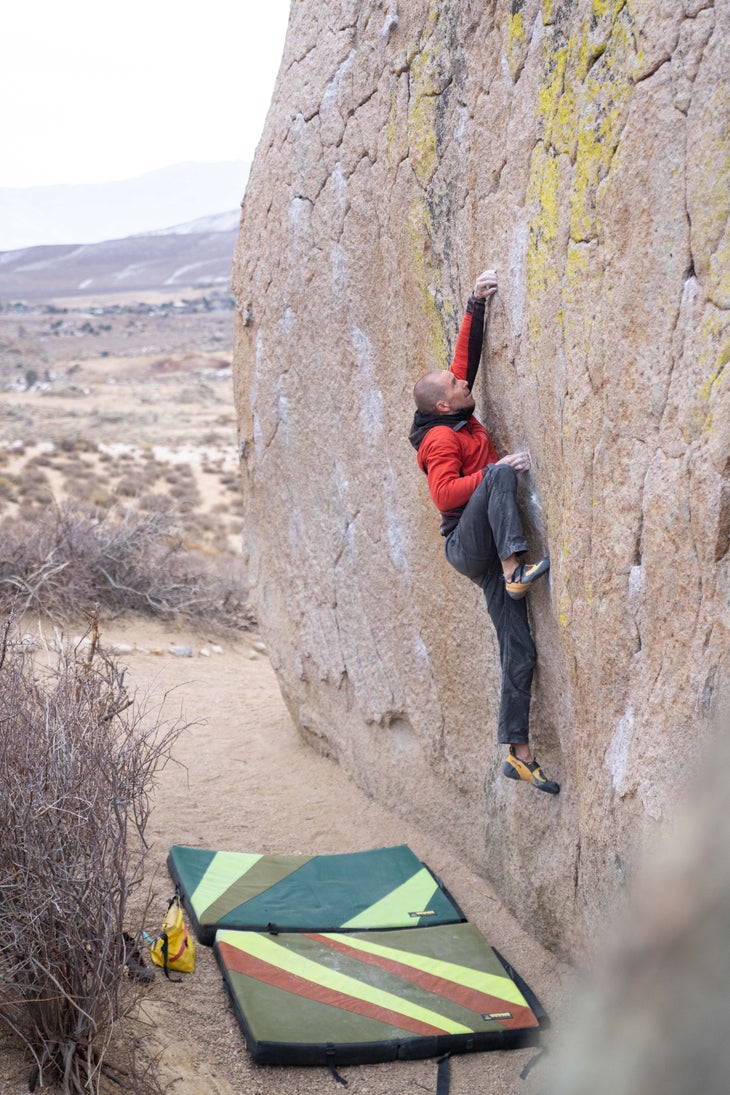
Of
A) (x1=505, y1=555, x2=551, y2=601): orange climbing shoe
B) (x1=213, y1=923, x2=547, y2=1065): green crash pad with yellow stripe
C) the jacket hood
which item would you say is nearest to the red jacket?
the jacket hood

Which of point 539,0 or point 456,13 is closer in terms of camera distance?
point 539,0

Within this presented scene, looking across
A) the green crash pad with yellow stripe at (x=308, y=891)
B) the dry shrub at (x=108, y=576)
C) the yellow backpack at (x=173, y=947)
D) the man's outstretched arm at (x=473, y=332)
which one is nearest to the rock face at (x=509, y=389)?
the man's outstretched arm at (x=473, y=332)

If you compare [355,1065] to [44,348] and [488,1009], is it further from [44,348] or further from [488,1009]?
[44,348]

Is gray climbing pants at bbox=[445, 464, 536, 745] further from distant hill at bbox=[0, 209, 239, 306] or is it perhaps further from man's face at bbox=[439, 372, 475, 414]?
distant hill at bbox=[0, 209, 239, 306]

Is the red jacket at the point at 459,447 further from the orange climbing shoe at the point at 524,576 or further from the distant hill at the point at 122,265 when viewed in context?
the distant hill at the point at 122,265

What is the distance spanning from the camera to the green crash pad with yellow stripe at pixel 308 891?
4434 millimetres

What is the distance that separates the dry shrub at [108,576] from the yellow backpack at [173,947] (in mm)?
5093

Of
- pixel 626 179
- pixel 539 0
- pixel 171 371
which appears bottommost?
pixel 171 371

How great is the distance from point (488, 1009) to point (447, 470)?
205 cm

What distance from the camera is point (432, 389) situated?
4.01m

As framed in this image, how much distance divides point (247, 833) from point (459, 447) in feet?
8.83

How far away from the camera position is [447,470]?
3.93 metres

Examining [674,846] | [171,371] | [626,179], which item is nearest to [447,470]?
[626,179]

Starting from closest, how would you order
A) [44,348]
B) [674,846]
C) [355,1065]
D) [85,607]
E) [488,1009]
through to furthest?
[674,846]
[355,1065]
[488,1009]
[85,607]
[44,348]
